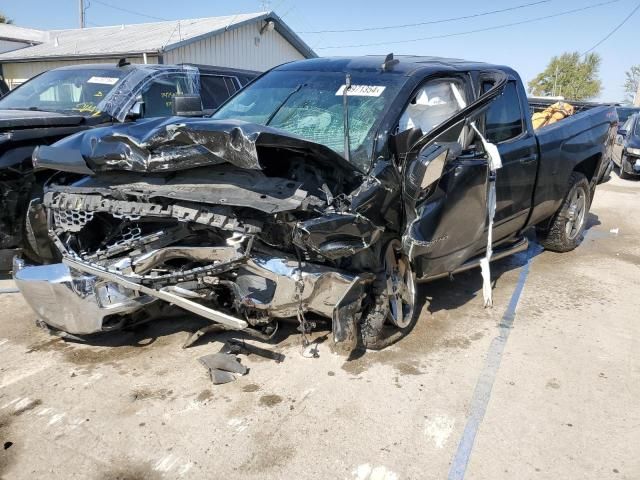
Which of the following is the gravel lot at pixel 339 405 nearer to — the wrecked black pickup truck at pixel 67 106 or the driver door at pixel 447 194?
the driver door at pixel 447 194

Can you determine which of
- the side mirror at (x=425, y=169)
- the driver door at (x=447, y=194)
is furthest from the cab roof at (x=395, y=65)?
the side mirror at (x=425, y=169)

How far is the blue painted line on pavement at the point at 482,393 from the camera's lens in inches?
104

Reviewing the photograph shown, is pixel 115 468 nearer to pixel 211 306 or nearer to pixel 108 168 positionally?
pixel 211 306

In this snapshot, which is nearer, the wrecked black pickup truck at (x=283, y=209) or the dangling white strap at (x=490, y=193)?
the wrecked black pickup truck at (x=283, y=209)

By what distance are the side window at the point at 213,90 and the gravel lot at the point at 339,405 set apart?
3898 millimetres

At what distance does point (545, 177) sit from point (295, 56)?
22.1 metres

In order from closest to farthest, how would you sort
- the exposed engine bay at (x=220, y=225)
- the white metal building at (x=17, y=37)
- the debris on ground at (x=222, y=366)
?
the exposed engine bay at (x=220, y=225), the debris on ground at (x=222, y=366), the white metal building at (x=17, y=37)

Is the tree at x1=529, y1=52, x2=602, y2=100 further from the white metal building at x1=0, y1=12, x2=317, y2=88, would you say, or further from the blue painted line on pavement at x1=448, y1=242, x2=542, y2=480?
the blue painted line on pavement at x1=448, y1=242, x2=542, y2=480

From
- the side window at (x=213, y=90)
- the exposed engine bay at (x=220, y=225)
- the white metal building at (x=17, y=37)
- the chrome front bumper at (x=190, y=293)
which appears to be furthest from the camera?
the white metal building at (x=17, y=37)

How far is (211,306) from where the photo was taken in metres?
3.35

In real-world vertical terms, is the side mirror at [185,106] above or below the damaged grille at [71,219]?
above

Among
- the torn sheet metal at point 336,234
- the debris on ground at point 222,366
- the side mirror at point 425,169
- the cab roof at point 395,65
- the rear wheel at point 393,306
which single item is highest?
the cab roof at point 395,65

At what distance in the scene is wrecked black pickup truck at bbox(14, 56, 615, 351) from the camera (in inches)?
114

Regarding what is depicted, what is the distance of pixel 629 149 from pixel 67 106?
1322 cm
